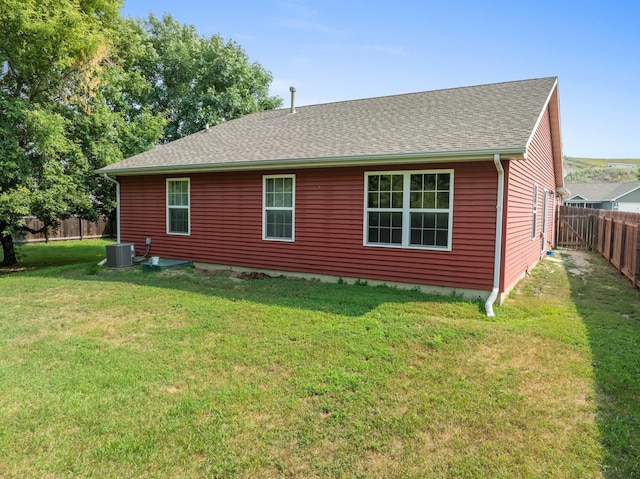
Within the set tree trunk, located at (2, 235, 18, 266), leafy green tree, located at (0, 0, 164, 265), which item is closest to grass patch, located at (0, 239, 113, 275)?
tree trunk, located at (2, 235, 18, 266)

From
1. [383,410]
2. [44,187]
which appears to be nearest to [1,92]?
[44,187]

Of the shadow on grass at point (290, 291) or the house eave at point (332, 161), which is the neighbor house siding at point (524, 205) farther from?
the shadow on grass at point (290, 291)

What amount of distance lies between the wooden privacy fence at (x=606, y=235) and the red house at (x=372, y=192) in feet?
6.07

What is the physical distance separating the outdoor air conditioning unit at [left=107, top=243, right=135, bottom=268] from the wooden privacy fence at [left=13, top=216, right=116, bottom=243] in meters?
10.8

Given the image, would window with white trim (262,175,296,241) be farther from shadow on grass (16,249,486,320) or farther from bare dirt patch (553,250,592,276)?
bare dirt patch (553,250,592,276)

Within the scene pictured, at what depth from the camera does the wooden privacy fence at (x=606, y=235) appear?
8548 millimetres

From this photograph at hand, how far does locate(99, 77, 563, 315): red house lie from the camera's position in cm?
673

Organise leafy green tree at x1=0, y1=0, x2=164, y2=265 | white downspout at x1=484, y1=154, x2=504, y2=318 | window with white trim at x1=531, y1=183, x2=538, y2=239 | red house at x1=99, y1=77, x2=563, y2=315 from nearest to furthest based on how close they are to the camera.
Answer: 1. white downspout at x1=484, y1=154, x2=504, y2=318
2. red house at x1=99, y1=77, x2=563, y2=315
3. window with white trim at x1=531, y1=183, x2=538, y2=239
4. leafy green tree at x1=0, y1=0, x2=164, y2=265

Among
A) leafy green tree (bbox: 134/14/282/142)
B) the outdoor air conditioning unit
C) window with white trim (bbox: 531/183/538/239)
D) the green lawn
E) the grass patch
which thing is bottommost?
the grass patch

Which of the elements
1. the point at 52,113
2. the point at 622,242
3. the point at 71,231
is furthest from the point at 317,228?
the point at 71,231

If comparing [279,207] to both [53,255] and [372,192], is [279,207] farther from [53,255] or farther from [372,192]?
[53,255]

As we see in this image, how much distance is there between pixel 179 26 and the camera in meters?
24.0

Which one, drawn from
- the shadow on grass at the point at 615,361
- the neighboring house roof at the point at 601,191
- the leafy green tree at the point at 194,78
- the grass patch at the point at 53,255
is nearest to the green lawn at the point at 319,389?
the shadow on grass at the point at 615,361

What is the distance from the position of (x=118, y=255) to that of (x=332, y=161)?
6.26 metres
